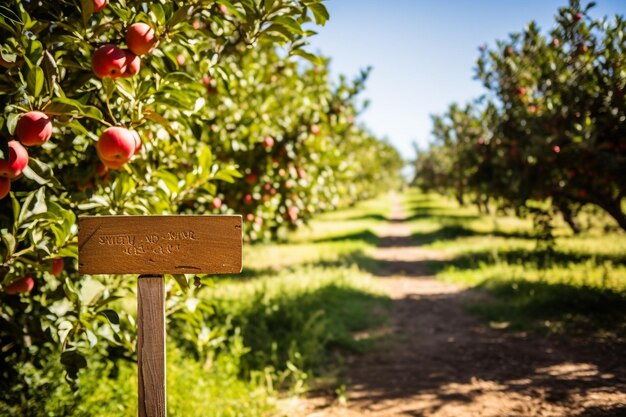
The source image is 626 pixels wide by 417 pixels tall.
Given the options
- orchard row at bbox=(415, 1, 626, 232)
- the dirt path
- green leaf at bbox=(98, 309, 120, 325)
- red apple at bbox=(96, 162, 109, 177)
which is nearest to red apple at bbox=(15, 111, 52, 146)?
green leaf at bbox=(98, 309, 120, 325)

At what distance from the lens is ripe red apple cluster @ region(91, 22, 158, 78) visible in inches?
71.2

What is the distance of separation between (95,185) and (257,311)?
114 inches

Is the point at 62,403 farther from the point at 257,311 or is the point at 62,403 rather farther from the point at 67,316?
the point at 257,311

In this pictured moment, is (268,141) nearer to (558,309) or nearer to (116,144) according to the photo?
(116,144)

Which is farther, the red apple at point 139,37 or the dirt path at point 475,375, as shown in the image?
the dirt path at point 475,375

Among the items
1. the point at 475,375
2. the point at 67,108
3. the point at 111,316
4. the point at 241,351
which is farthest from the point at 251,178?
the point at 67,108

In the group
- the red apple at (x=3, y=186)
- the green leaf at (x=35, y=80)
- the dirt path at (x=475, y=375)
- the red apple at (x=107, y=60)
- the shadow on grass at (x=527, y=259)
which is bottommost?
the dirt path at (x=475, y=375)

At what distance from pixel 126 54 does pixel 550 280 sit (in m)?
6.90

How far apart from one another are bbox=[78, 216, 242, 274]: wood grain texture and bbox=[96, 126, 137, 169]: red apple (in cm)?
27

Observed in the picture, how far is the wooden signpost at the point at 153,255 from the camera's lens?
6.05ft

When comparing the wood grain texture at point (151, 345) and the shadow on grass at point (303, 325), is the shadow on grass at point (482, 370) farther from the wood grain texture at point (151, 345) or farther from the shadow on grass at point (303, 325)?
the wood grain texture at point (151, 345)

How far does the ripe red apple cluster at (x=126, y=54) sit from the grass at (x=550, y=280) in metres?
5.15

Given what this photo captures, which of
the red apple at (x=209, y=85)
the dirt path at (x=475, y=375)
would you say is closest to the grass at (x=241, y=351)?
the dirt path at (x=475, y=375)

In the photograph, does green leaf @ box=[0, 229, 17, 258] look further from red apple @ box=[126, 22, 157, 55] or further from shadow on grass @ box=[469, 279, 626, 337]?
shadow on grass @ box=[469, 279, 626, 337]
